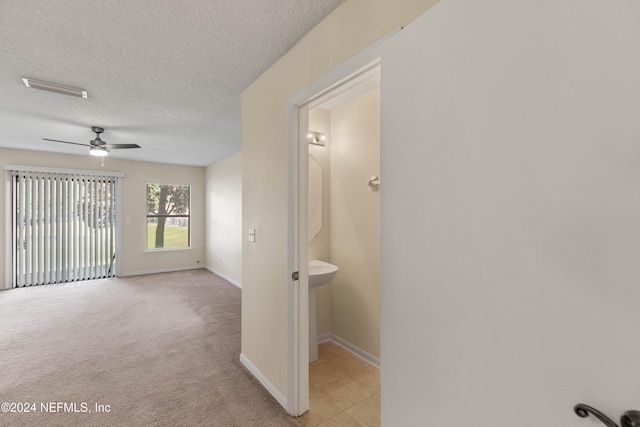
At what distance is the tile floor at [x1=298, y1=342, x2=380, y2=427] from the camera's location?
1.86m

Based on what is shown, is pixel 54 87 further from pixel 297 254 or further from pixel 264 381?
pixel 264 381

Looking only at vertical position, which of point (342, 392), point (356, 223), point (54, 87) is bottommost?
point (342, 392)

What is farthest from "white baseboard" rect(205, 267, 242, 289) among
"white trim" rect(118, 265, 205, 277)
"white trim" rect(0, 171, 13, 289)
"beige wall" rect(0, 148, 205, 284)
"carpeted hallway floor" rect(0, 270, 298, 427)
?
"white trim" rect(0, 171, 13, 289)

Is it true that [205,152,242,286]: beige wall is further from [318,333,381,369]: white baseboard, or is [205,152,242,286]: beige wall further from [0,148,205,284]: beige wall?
[318,333,381,369]: white baseboard

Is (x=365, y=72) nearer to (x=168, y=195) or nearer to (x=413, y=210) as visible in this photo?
(x=413, y=210)

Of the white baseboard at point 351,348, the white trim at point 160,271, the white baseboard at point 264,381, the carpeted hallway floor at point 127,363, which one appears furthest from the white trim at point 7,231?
the white baseboard at point 351,348

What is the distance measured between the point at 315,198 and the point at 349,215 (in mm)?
402

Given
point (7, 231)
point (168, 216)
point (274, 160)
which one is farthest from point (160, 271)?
point (274, 160)

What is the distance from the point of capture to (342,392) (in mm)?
2145

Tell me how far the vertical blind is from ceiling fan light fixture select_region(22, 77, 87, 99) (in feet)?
12.6

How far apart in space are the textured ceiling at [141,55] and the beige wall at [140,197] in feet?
6.74

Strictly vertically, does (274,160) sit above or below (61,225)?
above

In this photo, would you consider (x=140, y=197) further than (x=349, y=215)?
Yes

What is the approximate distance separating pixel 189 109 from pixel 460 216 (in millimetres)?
3066
